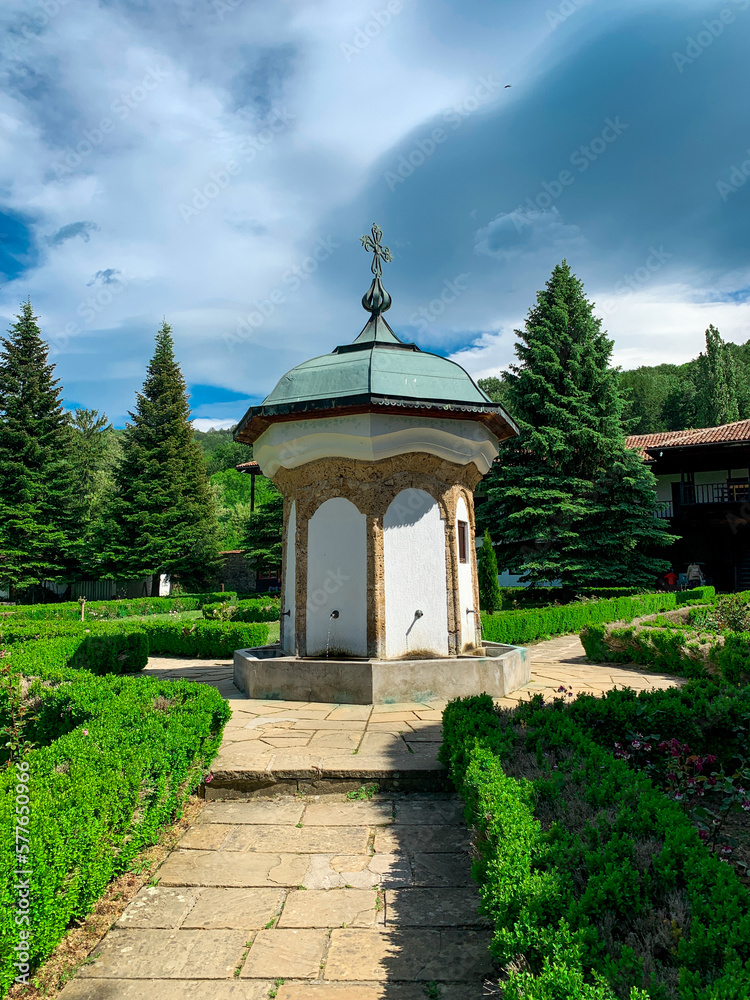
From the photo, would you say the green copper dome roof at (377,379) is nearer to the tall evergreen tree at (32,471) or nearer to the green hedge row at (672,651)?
the green hedge row at (672,651)

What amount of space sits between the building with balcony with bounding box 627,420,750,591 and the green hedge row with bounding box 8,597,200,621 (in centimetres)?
1952

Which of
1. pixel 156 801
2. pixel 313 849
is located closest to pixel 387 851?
pixel 313 849

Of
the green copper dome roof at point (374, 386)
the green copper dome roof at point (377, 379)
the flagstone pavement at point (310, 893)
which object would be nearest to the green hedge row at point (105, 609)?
the green copper dome roof at point (374, 386)

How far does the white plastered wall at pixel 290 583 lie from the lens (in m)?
8.04

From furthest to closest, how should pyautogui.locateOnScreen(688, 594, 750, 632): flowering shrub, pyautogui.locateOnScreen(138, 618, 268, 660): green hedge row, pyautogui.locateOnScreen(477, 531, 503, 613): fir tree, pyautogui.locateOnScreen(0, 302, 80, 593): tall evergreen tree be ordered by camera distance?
pyautogui.locateOnScreen(0, 302, 80, 593): tall evergreen tree
pyautogui.locateOnScreen(477, 531, 503, 613): fir tree
pyautogui.locateOnScreen(138, 618, 268, 660): green hedge row
pyautogui.locateOnScreen(688, 594, 750, 632): flowering shrub

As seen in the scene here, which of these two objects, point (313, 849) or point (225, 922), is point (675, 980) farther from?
point (313, 849)

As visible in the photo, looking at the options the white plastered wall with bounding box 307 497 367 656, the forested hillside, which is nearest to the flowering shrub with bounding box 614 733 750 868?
the white plastered wall with bounding box 307 497 367 656

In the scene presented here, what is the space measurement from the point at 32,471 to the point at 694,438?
2969 centimetres

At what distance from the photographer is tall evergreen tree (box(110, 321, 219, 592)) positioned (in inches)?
1179

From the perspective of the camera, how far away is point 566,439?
69.2 feet

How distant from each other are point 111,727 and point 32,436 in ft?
97.0

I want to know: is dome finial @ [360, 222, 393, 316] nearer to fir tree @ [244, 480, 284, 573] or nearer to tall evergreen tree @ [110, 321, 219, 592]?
fir tree @ [244, 480, 284, 573]

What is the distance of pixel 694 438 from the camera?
86.1 ft

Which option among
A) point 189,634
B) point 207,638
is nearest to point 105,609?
point 189,634
